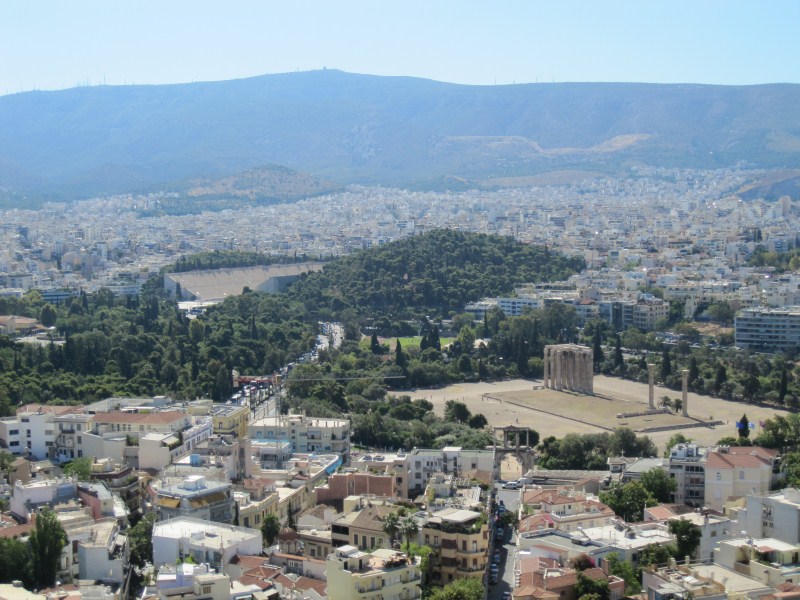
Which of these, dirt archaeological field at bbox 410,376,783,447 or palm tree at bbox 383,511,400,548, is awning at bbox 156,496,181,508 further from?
dirt archaeological field at bbox 410,376,783,447

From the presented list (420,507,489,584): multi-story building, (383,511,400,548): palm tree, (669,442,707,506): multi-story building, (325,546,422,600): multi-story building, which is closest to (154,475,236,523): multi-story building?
(383,511,400,548): palm tree

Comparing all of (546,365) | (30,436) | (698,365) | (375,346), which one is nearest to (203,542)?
(30,436)

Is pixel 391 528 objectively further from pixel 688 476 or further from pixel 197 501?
pixel 688 476

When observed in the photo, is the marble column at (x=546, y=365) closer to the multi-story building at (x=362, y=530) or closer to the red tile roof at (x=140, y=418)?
the red tile roof at (x=140, y=418)

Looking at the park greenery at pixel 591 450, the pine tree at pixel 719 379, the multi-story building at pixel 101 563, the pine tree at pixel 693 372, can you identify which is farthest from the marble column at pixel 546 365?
the multi-story building at pixel 101 563

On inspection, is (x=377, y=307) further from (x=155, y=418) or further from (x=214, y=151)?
(x=214, y=151)

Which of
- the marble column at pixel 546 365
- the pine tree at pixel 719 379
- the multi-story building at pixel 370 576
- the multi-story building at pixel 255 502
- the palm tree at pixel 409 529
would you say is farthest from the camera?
the marble column at pixel 546 365
